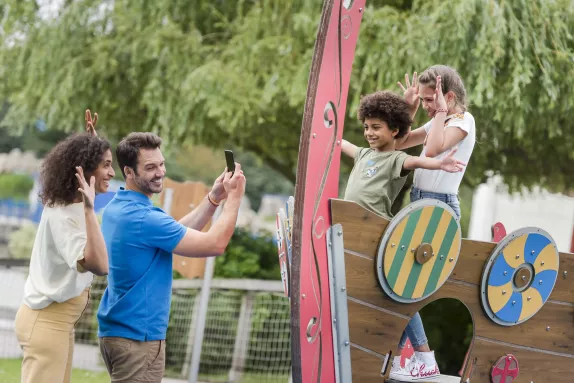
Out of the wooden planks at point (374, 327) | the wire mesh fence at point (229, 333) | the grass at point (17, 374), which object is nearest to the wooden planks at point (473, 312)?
the wooden planks at point (374, 327)

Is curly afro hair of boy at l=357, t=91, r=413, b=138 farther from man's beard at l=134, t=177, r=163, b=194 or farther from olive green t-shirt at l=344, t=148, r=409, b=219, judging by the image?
man's beard at l=134, t=177, r=163, b=194

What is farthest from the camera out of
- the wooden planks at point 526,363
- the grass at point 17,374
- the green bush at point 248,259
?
the green bush at point 248,259

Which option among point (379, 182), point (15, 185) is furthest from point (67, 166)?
point (15, 185)

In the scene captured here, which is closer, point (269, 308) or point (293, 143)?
point (269, 308)

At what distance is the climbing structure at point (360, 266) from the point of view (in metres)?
3.44

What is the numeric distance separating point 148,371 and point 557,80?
16.5 feet

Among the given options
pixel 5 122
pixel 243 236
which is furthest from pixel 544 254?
pixel 5 122

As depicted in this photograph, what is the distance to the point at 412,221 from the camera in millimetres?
3693

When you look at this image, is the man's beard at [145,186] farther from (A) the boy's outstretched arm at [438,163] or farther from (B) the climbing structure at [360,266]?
(A) the boy's outstretched arm at [438,163]

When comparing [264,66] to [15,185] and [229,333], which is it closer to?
[229,333]

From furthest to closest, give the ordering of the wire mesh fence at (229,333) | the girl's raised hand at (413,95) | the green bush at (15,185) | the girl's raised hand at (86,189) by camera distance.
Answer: the green bush at (15,185)
the wire mesh fence at (229,333)
the girl's raised hand at (413,95)
the girl's raised hand at (86,189)

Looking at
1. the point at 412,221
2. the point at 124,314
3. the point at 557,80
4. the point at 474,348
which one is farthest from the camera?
the point at 557,80

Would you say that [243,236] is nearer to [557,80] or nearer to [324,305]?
[557,80]

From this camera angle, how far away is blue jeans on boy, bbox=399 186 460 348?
4117mm
